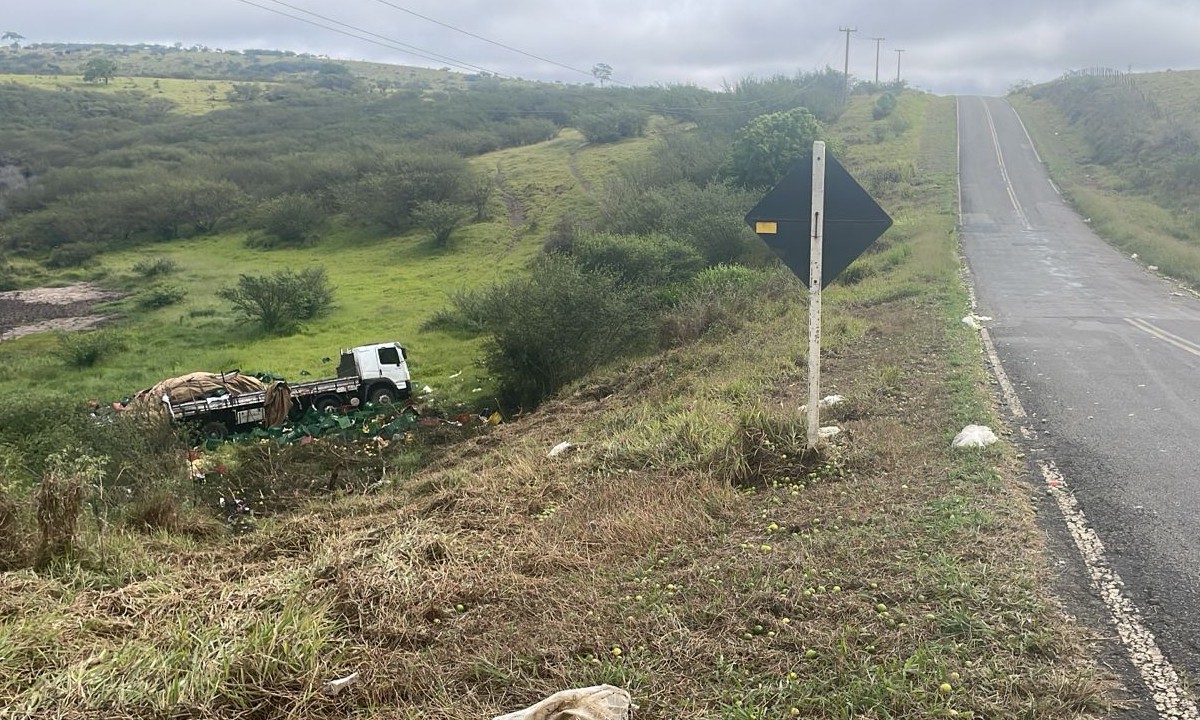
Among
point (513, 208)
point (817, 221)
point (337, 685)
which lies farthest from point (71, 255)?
point (337, 685)

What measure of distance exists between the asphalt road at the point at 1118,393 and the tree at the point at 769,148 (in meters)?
13.0

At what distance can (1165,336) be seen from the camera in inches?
507

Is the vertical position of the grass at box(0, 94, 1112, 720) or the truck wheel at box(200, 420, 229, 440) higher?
the grass at box(0, 94, 1112, 720)

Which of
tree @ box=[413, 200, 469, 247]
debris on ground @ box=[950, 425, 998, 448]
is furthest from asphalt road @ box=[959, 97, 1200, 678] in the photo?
tree @ box=[413, 200, 469, 247]

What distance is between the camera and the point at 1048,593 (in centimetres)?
439

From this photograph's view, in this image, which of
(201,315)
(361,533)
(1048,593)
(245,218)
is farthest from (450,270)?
(1048,593)

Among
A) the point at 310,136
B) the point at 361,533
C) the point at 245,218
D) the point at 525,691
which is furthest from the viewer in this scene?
the point at 310,136

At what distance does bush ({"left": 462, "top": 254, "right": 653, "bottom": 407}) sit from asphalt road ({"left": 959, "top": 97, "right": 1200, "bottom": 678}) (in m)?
8.95

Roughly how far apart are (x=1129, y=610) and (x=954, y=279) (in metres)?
16.7

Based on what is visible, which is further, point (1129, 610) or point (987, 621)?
point (1129, 610)

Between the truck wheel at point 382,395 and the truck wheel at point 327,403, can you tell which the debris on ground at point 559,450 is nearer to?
the truck wheel at point 382,395

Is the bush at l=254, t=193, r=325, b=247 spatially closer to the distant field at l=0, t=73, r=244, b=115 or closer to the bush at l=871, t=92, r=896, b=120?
the distant field at l=0, t=73, r=244, b=115

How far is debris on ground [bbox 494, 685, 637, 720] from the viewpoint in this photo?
3324 mm

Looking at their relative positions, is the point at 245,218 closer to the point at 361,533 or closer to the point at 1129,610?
the point at 361,533
